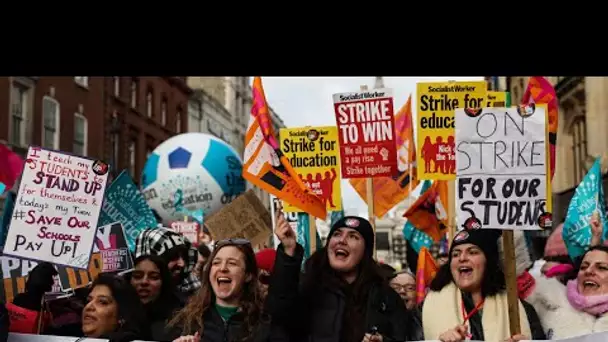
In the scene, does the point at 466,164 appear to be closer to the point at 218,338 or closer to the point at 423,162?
the point at 218,338

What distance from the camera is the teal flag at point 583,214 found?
7.27m

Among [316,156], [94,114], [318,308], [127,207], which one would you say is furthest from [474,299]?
[94,114]

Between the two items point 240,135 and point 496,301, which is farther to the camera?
point 240,135

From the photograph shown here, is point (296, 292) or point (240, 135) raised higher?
point (240, 135)

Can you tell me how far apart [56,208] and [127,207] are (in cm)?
216

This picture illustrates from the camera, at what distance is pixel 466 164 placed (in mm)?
4789

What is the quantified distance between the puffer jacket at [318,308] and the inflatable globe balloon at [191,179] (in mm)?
10590

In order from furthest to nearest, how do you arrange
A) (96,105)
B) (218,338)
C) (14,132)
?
(96,105), (14,132), (218,338)

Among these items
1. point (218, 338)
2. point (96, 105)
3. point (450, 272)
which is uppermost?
point (96, 105)

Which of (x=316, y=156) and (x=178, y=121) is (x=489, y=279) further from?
(x=178, y=121)

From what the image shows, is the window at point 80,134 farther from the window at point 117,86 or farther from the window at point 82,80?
the window at point 117,86

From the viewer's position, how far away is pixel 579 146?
24.8 metres
